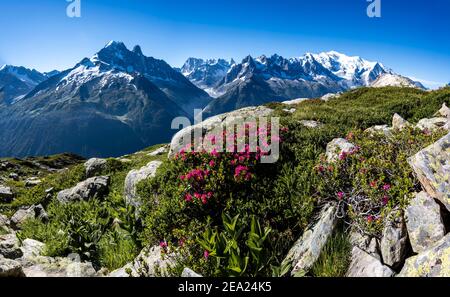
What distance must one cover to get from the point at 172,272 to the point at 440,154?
6799 mm

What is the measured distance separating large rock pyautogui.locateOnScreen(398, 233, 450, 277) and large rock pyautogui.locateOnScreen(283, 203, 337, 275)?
1.91m

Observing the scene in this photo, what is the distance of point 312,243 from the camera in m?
7.88

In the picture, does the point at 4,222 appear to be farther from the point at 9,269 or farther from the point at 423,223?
the point at 423,223

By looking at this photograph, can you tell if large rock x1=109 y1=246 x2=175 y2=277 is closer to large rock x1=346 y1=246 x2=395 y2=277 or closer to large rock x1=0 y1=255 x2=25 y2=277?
large rock x1=0 y1=255 x2=25 y2=277

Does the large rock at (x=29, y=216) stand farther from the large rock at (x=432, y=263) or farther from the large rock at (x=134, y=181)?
the large rock at (x=432, y=263)

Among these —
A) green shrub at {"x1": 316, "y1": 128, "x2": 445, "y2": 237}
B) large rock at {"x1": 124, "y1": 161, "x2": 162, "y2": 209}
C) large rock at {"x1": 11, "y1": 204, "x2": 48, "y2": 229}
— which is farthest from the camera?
→ large rock at {"x1": 11, "y1": 204, "x2": 48, "y2": 229}

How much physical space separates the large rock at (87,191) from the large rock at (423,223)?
14.0 m

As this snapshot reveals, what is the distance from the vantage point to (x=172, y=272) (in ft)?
26.4

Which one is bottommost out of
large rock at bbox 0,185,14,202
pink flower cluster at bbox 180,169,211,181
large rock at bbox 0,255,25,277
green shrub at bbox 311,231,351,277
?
large rock at bbox 0,185,14,202

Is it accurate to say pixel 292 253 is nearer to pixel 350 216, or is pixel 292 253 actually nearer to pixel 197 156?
pixel 350 216

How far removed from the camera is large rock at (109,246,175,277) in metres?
8.11

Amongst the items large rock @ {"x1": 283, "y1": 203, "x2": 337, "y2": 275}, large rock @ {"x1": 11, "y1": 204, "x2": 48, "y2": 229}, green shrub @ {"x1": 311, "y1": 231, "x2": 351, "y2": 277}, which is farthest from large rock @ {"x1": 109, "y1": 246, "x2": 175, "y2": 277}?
large rock @ {"x1": 11, "y1": 204, "x2": 48, "y2": 229}

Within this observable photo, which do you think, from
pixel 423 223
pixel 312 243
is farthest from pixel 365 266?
pixel 423 223
